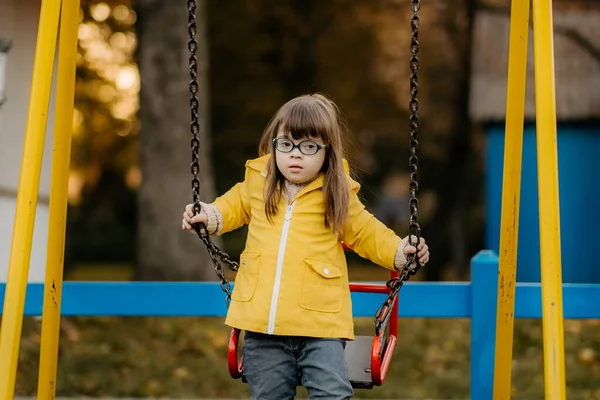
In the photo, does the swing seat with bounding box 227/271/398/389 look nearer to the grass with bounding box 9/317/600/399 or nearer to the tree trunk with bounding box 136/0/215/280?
the grass with bounding box 9/317/600/399

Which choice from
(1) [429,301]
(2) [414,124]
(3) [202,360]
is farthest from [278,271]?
(3) [202,360]

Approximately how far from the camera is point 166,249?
8852 millimetres

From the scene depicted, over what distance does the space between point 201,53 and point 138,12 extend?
81cm

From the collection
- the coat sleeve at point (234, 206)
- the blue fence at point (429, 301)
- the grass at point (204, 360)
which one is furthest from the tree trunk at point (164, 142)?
the coat sleeve at point (234, 206)

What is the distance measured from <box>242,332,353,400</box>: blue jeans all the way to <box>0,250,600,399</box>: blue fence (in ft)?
3.86

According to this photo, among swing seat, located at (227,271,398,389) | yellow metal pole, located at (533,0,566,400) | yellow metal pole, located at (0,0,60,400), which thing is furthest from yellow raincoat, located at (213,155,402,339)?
yellow metal pole, located at (0,0,60,400)

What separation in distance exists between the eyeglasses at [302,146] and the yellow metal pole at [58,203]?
869mm

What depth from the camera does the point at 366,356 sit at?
3.42 metres

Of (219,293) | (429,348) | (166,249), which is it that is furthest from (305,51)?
(219,293)

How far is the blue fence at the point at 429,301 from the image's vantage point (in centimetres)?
398

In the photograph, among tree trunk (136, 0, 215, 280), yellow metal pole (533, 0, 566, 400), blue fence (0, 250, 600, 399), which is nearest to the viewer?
yellow metal pole (533, 0, 566, 400)

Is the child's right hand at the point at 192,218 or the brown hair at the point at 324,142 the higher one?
the brown hair at the point at 324,142

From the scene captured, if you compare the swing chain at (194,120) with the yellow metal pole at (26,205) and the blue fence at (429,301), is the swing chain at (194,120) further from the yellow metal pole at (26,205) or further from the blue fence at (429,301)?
the blue fence at (429,301)

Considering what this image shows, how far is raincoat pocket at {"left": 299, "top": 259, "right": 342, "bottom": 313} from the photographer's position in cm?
292
